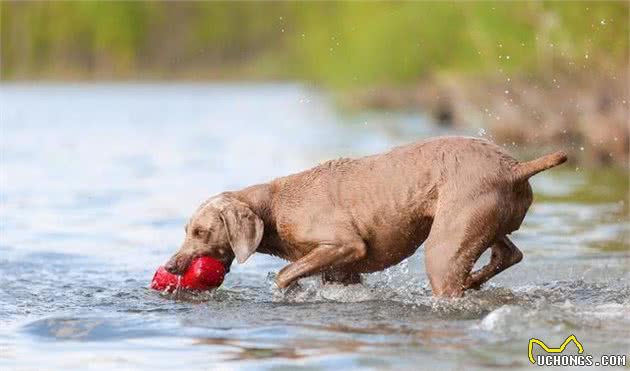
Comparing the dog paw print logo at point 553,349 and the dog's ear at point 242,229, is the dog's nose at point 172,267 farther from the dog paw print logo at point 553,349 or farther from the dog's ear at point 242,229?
the dog paw print logo at point 553,349

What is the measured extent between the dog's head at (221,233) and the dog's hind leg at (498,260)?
169cm

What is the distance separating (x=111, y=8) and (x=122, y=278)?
426 ft

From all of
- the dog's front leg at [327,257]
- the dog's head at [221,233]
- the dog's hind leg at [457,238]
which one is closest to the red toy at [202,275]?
the dog's head at [221,233]

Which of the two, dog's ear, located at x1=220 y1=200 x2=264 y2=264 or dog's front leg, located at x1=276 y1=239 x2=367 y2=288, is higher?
dog's ear, located at x1=220 y1=200 x2=264 y2=264

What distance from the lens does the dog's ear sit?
10.3m

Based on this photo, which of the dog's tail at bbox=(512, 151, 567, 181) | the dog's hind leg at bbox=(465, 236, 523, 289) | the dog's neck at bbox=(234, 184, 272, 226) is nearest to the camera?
the dog's tail at bbox=(512, 151, 567, 181)

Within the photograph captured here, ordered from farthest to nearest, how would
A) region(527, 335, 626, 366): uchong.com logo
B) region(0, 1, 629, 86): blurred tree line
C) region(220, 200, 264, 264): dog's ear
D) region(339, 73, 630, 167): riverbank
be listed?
1. region(0, 1, 629, 86): blurred tree line
2. region(339, 73, 630, 167): riverbank
3. region(220, 200, 264, 264): dog's ear
4. region(527, 335, 626, 366): uchong.com logo

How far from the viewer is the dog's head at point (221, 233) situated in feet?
33.9

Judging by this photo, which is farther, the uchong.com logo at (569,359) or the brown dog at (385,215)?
the brown dog at (385,215)

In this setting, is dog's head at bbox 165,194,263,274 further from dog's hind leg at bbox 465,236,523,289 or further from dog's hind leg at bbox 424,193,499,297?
dog's hind leg at bbox 465,236,523,289

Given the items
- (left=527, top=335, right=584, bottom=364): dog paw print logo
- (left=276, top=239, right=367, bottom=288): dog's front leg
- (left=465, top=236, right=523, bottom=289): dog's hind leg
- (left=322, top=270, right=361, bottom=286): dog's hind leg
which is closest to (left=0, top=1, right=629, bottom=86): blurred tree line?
(left=465, top=236, right=523, bottom=289): dog's hind leg

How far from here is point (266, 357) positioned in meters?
8.51

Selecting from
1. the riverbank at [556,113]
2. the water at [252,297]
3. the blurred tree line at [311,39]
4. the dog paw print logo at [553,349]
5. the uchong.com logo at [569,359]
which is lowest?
the uchong.com logo at [569,359]

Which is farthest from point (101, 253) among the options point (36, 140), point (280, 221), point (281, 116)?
point (281, 116)
